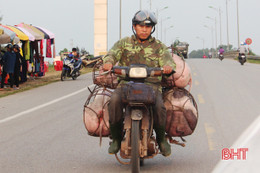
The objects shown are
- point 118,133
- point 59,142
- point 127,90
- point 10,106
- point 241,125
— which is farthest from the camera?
point 10,106

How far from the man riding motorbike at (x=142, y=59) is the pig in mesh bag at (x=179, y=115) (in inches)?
11.2

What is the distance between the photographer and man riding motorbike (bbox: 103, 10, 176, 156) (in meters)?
5.93

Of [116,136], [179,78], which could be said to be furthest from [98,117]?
[179,78]

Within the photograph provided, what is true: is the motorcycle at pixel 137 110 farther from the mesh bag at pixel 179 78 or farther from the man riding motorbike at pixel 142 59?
the mesh bag at pixel 179 78

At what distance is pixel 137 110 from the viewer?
18.7 feet

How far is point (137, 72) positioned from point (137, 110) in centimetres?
41

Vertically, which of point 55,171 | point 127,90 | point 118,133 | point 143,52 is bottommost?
point 55,171

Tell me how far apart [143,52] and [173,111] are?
2.70ft

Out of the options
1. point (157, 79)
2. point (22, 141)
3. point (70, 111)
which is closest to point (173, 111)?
point (157, 79)

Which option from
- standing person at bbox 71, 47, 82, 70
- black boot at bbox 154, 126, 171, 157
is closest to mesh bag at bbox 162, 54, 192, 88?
black boot at bbox 154, 126, 171, 157

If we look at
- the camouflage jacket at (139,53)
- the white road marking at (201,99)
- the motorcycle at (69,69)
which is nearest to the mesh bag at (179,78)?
the camouflage jacket at (139,53)

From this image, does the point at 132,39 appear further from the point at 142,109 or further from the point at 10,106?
the point at 10,106

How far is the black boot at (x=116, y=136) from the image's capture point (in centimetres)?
611

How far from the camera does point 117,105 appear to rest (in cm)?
588
